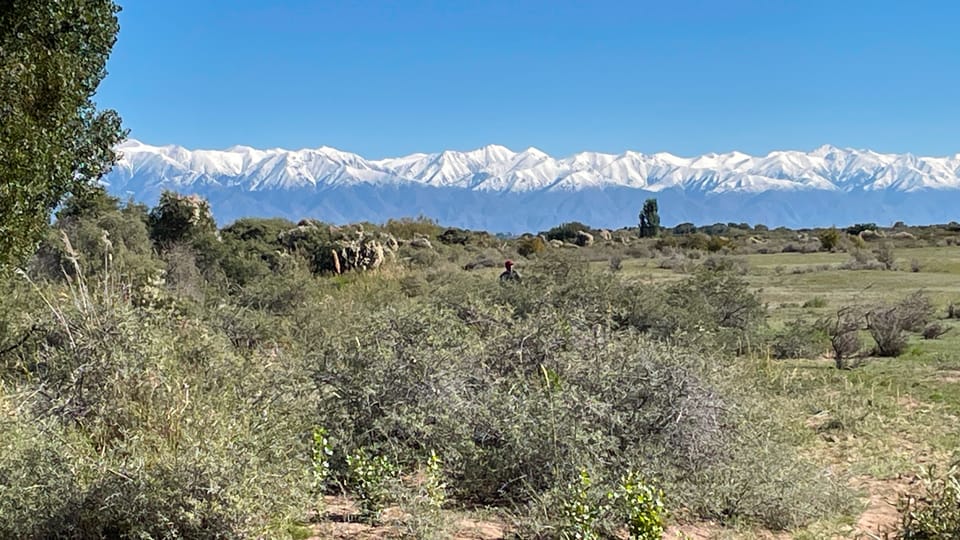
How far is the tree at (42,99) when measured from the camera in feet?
24.3

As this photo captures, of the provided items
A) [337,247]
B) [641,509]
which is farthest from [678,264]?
[641,509]

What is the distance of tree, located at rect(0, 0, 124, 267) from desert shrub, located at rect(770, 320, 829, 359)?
1163 cm

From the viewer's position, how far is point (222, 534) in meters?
4.83

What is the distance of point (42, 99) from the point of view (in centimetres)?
790

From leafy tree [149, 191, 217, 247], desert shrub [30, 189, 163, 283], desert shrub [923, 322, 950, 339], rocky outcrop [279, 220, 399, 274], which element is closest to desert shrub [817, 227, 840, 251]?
rocky outcrop [279, 220, 399, 274]

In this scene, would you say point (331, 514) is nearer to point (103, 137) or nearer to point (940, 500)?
point (940, 500)

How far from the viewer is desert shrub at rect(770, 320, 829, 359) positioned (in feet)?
49.7

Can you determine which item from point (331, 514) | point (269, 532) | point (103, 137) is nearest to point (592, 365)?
point (331, 514)

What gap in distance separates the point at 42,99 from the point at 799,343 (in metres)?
12.7

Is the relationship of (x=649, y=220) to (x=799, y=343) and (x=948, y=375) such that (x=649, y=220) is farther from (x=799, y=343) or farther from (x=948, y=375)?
(x=948, y=375)

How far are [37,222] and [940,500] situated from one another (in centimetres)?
802

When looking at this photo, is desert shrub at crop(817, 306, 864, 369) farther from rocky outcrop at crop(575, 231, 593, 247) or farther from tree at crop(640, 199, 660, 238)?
tree at crop(640, 199, 660, 238)

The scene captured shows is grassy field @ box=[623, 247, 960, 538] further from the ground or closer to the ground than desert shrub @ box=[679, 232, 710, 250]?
closer to the ground

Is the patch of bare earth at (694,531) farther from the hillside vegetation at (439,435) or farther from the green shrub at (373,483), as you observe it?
the green shrub at (373,483)
